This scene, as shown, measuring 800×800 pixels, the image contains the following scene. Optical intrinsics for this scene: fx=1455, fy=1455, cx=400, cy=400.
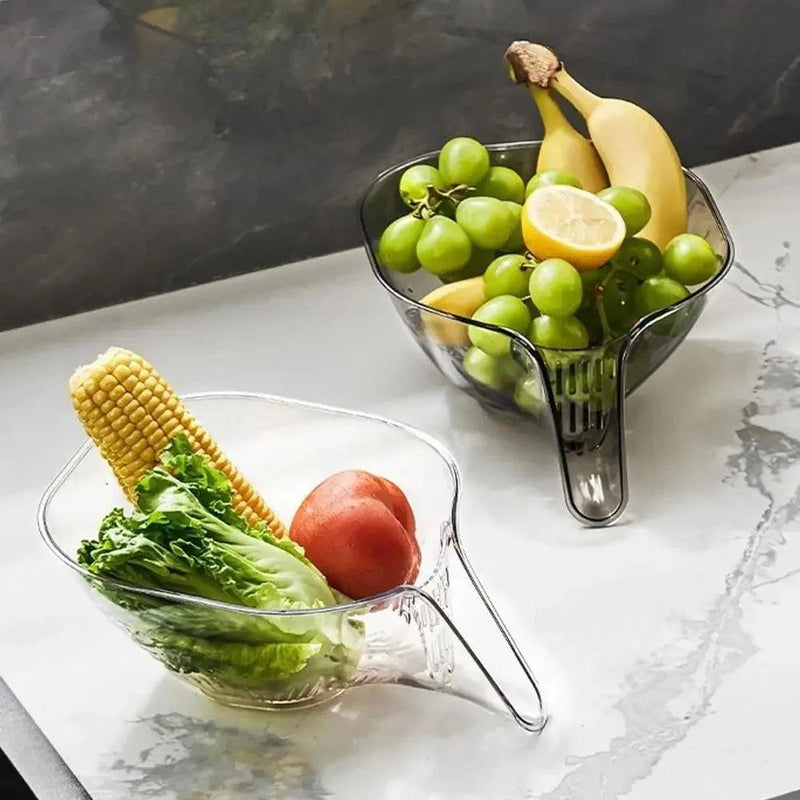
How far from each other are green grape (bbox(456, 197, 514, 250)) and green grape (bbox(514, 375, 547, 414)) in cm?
11

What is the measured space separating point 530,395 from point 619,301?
0.09 meters

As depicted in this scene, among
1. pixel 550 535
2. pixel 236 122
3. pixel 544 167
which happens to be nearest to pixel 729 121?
pixel 544 167

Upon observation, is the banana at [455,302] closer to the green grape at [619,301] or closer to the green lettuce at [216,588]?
the green grape at [619,301]

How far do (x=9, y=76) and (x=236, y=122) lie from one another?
0.19 m

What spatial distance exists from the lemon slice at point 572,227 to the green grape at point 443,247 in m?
0.05

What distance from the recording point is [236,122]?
124cm

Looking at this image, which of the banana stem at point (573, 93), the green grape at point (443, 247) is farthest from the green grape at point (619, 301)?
the banana stem at point (573, 93)

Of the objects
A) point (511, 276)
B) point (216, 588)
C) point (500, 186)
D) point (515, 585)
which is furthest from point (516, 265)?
point (216, 588)

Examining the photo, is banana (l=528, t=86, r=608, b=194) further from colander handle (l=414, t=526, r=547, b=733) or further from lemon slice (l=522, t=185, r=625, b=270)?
colander handle (l=414, t=526, r=547, b=733)

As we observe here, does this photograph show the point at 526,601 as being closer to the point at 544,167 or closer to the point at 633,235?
the point at 633,235

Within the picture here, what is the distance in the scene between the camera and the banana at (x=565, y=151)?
3.73ft

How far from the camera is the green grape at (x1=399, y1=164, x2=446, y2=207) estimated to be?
1.08 meters

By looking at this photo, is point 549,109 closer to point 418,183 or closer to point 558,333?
point 418,183

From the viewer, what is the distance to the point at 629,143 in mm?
1126
